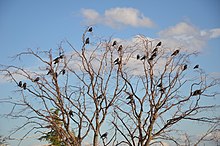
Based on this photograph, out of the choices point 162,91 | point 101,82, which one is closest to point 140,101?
point 162,91

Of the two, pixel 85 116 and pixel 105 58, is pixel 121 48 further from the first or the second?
pixel 85 116

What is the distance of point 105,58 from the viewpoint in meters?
9.42

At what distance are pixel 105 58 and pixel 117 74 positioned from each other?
0.56 m

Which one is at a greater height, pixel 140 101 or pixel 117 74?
pixel 117 74

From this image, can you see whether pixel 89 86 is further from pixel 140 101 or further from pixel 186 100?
pixel 186 100

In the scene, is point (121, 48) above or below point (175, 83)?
above

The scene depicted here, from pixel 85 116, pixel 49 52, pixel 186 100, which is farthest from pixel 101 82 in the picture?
pixel 186 100

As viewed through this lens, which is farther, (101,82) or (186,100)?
(101,82)

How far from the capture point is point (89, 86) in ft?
31.0

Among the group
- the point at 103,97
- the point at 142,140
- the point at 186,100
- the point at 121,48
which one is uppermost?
the point at 121,48

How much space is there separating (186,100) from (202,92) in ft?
1.37

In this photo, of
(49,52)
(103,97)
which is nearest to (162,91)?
(103,97)

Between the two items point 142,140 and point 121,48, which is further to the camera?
point 121,48

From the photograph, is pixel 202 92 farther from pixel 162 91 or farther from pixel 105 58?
pixel 105 58
